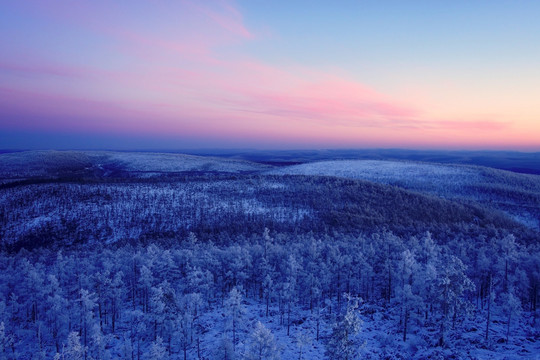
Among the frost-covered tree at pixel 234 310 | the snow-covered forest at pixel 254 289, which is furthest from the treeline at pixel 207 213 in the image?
the frost-covered tree at pixel 234 310

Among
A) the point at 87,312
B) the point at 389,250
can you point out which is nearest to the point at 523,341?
the point at 389,250

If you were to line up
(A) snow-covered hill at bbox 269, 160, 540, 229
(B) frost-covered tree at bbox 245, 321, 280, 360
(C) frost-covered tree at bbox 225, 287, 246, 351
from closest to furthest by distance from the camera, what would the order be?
(B) frost-covered tree at bbox 245, 321, 280, 360, (C) frost-covered tree at bbox 225, 287, 246, 351, (A) snow-covered hill at bbox 269, 160, 540, 229

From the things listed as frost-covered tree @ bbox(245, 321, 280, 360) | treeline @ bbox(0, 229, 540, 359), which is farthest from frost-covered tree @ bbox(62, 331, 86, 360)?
frost-covered tree @ bbox(245, 321, 280, 360)

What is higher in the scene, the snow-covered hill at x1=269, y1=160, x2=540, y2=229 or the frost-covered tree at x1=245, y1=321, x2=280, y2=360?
the snow-covered hill at x1=269, y1=160, x2=540, y2=229

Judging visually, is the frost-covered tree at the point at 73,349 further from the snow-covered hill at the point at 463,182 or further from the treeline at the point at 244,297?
the snow-covered hill at the point at 463,182

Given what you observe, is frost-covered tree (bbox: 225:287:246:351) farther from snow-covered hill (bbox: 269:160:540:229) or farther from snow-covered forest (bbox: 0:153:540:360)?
snow-covered hill (bbox: 269:160:540:229)

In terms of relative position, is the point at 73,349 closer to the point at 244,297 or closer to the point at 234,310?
the point at 234,310

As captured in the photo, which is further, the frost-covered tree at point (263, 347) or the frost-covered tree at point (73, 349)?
the frost-covered tree at point (263, 347)

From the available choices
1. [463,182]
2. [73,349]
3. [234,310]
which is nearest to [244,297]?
[234,310]

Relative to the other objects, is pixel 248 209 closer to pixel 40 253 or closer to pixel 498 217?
pixel 40 253
